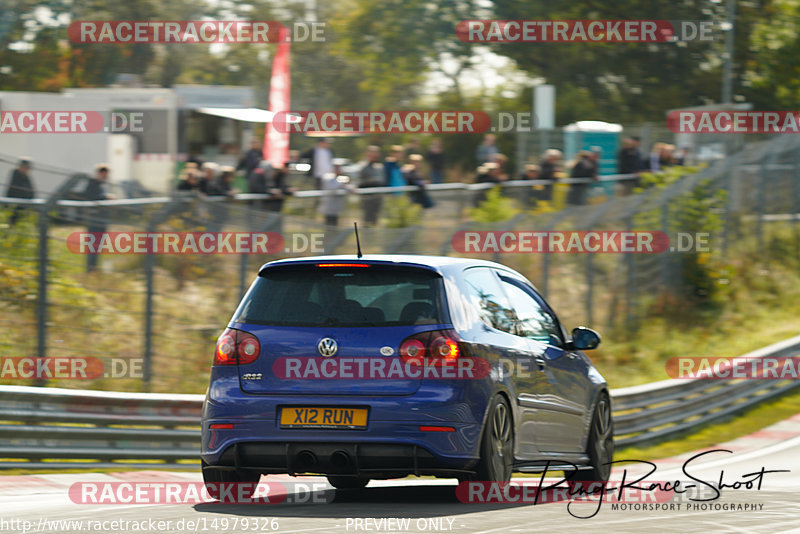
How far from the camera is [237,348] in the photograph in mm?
8562

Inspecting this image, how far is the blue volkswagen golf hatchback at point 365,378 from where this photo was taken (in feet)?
26.8

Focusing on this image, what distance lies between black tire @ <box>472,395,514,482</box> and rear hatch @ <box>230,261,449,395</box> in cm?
55

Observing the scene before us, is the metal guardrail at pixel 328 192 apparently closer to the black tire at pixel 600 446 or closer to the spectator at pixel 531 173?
the spectator at pixel 531 173

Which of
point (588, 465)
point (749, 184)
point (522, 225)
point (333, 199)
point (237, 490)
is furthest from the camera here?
point (749, 184)

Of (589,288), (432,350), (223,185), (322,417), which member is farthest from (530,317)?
(589,288)

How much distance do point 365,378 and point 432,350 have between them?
1.39 feet

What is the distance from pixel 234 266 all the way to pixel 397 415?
8.15 m

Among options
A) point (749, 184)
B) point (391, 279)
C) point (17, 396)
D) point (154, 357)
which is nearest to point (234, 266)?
point (154, 357)

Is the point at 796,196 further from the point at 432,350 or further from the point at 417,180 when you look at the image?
the point at 432,350

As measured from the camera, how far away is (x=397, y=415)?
816cm

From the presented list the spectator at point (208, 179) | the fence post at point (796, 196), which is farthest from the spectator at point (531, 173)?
the fence post at point (796, 196)

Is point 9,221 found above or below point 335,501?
above

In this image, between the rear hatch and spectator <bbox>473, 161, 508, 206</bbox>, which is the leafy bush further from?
the rear hatch

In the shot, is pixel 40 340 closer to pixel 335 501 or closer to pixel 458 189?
pixel 335 501
